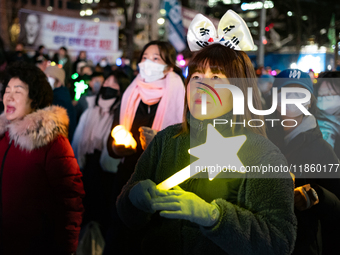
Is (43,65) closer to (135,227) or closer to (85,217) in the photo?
(85,217)

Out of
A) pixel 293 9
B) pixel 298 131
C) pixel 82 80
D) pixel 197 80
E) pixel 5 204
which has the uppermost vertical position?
pixel 293 9

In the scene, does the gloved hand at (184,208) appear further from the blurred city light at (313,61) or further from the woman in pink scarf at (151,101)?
the blurred city light at (313,61)

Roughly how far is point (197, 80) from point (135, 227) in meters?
0.80

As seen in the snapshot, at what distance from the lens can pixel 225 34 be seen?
65.6 inches

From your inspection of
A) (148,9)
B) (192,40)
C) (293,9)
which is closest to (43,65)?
(192,40)

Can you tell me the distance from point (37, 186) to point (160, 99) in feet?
4.44

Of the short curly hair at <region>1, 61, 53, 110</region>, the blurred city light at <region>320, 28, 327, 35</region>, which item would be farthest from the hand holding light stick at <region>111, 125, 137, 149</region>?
the blurred city light at <region>320, 28, 327, 35</region>

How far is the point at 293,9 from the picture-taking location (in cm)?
2227

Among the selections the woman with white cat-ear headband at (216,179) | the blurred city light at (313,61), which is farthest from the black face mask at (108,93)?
the blurred city light at (313,61)

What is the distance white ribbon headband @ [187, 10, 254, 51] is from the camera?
166 centimetres

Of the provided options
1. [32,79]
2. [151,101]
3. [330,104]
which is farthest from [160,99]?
[330,104]

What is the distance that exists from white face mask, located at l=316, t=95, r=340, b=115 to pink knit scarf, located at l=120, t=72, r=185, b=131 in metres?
1.35

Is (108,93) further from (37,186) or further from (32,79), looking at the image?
(37,186)

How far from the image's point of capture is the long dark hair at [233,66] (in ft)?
5.24
